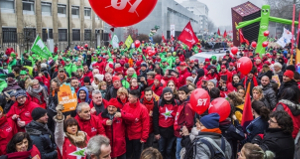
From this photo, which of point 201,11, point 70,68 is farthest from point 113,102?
point 201,11

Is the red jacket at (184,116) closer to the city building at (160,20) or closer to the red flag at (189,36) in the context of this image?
the red flag at (189,36)

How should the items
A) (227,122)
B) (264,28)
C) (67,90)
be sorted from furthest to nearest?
(264,28)
(67,90)
(227,122)

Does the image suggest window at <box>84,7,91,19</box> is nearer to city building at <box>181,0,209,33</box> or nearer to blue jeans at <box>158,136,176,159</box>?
blue jeans at <box>158,136,176,159</box>

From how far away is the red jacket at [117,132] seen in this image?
161 inches

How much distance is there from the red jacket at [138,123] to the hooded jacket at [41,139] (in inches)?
56.7

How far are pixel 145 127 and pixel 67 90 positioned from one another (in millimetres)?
1591

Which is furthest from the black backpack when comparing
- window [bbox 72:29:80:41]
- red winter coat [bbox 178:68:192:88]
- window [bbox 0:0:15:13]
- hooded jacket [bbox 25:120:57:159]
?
window [bbox 72:29:80:41]

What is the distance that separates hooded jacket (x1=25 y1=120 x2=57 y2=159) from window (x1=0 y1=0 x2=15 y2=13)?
2333cm

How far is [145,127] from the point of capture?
4.37 metres

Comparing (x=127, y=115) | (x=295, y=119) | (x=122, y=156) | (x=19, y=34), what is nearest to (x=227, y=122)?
(x=295, y=119)

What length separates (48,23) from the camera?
88.5ft

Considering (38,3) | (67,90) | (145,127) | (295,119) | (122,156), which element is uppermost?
(38,3)

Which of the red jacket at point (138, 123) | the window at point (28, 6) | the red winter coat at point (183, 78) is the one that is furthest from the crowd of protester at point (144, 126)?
the window at point (28, 6)

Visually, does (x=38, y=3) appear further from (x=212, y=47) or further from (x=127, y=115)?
(x=127, y=115)
